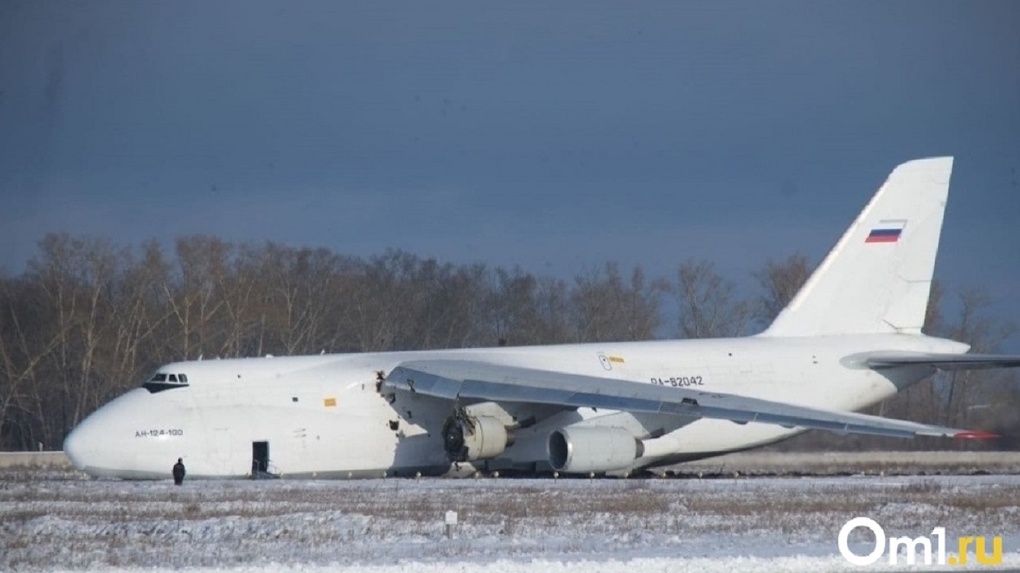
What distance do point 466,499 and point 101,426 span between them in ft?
23.5

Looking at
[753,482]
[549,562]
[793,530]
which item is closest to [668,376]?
[753,482]

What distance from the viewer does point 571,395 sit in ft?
86.8

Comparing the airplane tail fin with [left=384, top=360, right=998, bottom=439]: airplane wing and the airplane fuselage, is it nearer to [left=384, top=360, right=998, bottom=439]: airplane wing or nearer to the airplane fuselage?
the airplane fuselage

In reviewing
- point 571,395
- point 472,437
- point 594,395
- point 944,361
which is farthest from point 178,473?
point 944,361

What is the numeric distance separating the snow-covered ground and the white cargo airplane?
3.44ft

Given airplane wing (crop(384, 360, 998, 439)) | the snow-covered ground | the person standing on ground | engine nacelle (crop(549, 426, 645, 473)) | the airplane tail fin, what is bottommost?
the snow-covered ground

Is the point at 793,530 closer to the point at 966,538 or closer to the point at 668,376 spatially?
the point at 966,538

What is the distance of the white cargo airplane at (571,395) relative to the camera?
26266mm

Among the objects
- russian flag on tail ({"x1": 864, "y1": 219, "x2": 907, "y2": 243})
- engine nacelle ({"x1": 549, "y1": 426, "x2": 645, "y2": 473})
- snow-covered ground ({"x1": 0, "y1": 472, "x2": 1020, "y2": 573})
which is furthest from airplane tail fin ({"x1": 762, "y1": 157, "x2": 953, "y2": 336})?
snow-covered ground ({"x1": 0, "y1": 472, "x2": 1020, "y2": 573})

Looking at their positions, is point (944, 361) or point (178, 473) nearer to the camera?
point (178, 473)

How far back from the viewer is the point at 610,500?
21.9 metres

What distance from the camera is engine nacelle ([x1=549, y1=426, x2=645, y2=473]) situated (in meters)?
27.2

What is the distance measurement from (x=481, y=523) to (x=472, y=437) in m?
9.54

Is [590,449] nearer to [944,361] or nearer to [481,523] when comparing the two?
[944,361]
